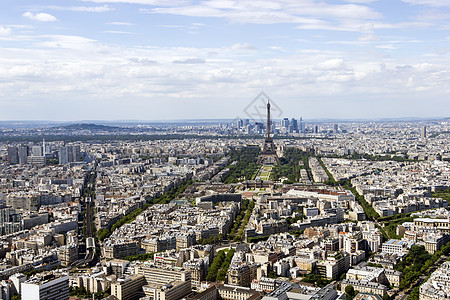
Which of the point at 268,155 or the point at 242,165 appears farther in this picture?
the point at 268,155

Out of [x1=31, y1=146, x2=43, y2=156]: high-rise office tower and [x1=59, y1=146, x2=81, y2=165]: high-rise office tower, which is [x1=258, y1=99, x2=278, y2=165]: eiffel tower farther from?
[x1=31, y1=146, x2=43, y2=156]: high-rise office tower

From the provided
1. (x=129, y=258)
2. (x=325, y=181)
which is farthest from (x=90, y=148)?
(x=129, y=258)

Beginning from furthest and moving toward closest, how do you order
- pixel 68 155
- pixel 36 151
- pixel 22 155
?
pixel 36 151 → pixel 68 155 → pixel 22 155

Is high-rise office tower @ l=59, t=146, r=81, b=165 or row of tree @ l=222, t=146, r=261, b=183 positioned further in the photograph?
high-rise office tower @ l=59, t=146, r=81, b=165

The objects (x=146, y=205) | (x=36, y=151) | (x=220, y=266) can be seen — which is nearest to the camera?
(x=220, y=266)

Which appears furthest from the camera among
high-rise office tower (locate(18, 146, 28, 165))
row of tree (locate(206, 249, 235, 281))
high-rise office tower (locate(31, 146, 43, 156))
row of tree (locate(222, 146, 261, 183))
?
high-rise office tower (locate(31, 146, 43, 156))

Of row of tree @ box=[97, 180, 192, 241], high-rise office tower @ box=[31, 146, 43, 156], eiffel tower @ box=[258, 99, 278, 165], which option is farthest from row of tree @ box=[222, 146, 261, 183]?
high-rise office tower @ box=[31, 146, 43, 156]

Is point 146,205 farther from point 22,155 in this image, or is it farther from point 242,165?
point 22,155

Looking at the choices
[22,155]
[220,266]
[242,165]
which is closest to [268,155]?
[242,165]

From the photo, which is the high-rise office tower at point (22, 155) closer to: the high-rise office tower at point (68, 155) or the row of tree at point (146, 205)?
the high-rise office tower at point (68, 155)

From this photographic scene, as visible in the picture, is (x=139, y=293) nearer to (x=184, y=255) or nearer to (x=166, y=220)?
(x=184, y=255)

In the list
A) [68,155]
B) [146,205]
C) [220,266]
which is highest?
[68,155]

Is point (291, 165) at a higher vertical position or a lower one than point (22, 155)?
lower
